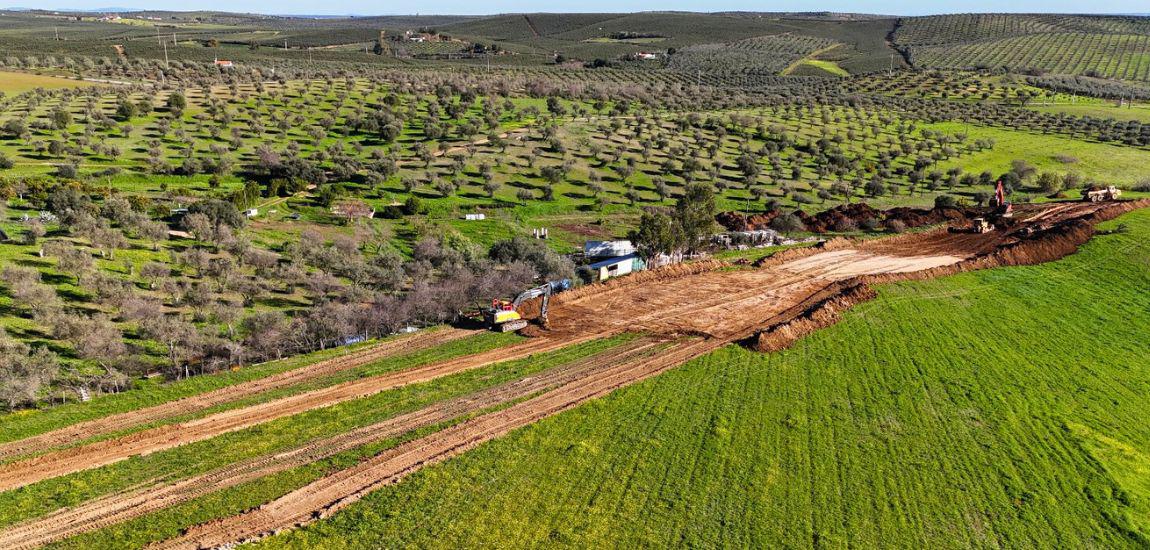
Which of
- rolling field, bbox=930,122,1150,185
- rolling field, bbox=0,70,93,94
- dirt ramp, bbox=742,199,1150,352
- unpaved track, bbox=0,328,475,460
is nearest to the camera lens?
unpaved track, bbox=0,328,475,460

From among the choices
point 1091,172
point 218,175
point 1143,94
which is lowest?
point 218,175

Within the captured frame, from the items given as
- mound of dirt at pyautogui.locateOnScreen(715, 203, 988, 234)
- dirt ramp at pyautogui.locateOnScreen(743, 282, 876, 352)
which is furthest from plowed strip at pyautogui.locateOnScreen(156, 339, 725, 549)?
mound of dirt at pyautogui.locateOnScreen(715, 203, 988, 234)

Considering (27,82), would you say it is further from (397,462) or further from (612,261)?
(397,462)

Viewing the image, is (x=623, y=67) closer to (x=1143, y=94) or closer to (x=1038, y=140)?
(x=1038, y=140)

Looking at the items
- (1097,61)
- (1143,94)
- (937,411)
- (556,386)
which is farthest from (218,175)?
(1097,61)

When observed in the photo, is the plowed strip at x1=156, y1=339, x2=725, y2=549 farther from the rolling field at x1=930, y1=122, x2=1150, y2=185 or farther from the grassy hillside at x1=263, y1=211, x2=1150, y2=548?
the rolling field at x1=930, y1=122, x2=1150, y2=185

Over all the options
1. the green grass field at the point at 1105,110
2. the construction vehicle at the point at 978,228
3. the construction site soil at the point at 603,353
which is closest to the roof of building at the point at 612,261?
the construction site soil at the point at 603,353
